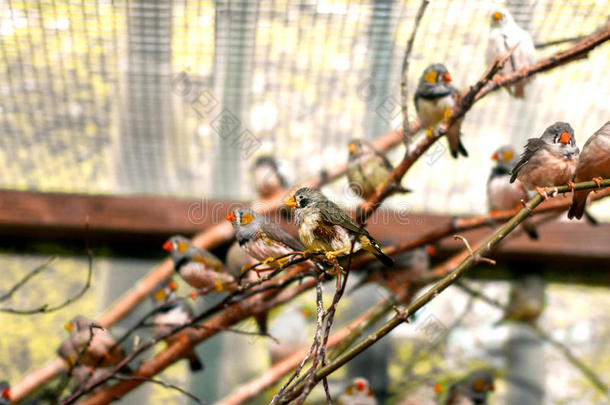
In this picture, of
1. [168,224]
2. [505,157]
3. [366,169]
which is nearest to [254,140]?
[168,224]

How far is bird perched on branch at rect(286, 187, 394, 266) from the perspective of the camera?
4.02ft

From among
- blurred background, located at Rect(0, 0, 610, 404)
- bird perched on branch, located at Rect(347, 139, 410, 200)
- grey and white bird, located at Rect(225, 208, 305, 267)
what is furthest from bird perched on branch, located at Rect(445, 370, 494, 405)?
grey and white bird, located at Rect(225, 208, 305, 267)

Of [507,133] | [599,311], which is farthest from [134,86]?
[599,311]

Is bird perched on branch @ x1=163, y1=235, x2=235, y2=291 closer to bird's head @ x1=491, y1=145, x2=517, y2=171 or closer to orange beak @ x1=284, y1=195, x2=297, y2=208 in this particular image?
orange beak @ x1=284, y1=195, x2=297, y2=208

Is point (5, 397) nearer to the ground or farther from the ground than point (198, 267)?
nearer to the ground

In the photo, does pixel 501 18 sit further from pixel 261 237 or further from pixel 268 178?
pixel 268 178

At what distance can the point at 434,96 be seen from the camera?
1.95m

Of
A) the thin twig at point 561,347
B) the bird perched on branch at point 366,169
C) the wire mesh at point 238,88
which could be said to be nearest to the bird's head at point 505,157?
the wire mesh at point 238,88

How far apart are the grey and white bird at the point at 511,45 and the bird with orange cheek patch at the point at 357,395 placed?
125 centimetres

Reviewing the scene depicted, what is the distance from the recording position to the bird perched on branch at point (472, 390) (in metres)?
2.42

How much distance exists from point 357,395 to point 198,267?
34.3 inches

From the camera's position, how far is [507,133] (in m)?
2.46

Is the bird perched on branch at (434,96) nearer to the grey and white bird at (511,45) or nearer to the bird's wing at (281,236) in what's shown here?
the grey and white bird at (511,45)

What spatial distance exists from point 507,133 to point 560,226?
0.57 m
